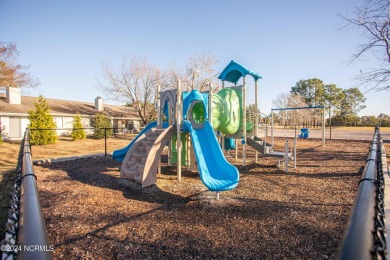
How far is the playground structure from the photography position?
6.34 meters

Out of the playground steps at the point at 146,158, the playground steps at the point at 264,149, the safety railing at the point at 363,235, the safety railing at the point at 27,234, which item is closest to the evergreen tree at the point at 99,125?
the playground steps at the point at 146,158

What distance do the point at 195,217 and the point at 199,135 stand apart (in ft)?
10.4

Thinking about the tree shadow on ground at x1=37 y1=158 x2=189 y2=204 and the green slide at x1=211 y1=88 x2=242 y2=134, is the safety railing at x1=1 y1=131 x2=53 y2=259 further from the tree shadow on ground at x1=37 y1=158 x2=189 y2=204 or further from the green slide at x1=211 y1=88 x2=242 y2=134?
the green slide at x1=211 y1=88 x2=242 y2=134

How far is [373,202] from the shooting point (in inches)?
32.7

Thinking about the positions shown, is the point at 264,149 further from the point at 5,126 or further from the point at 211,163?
the point at 5,126

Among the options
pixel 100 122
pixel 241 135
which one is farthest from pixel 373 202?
pixel 100 122

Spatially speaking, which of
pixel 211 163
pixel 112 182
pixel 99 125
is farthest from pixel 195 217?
pixel 99 125

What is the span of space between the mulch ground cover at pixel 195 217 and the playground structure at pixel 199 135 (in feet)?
1.70

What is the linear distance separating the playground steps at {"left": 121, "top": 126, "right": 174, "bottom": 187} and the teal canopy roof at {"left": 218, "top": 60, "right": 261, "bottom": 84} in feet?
13.8

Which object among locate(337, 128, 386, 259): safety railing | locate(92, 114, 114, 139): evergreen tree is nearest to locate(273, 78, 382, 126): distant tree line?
locate(92, 114, 114, 139): evergreen tree

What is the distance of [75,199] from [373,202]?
616cm

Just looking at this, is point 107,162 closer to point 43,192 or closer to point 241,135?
point 43,192

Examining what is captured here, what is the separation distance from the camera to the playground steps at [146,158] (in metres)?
6.65

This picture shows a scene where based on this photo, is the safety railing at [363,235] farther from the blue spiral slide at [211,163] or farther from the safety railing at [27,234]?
the blue spiral slide at [211,163]
